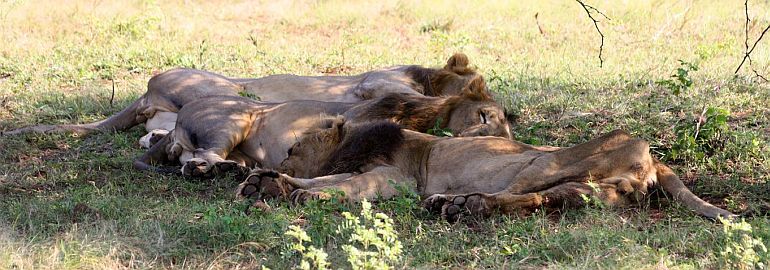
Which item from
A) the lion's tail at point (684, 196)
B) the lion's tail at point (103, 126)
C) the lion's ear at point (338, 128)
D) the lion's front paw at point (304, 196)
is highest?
the lion's tail at point (684, 196)

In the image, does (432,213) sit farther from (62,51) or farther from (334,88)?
(62,51)

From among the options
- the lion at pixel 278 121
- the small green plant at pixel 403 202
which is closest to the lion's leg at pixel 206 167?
the lion at pixel 278 121

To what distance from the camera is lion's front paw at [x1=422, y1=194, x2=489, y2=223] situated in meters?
4.89

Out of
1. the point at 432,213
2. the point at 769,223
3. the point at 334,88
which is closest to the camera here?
the point at 769,223

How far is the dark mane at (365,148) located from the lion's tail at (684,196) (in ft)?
4.83

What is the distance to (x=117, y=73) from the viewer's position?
1012 cm

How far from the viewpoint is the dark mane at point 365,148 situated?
18.9 ft

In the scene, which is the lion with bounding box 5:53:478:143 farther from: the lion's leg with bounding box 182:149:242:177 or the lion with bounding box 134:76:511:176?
the lion's leg with bounding box 182:149:242:177

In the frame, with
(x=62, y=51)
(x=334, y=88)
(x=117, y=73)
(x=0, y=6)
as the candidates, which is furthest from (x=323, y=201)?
(x=0, y=6)

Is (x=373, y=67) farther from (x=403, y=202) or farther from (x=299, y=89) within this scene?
(x=403, y=202)

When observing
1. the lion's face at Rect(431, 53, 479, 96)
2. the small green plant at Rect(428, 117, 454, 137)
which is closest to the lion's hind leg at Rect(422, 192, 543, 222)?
the small green plant at Rect(428, 117, 454, 137)

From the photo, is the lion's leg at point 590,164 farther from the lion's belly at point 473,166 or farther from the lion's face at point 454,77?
the lion's face at point 454,77

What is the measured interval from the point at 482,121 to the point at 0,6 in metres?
7.77

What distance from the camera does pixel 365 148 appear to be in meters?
5.78
